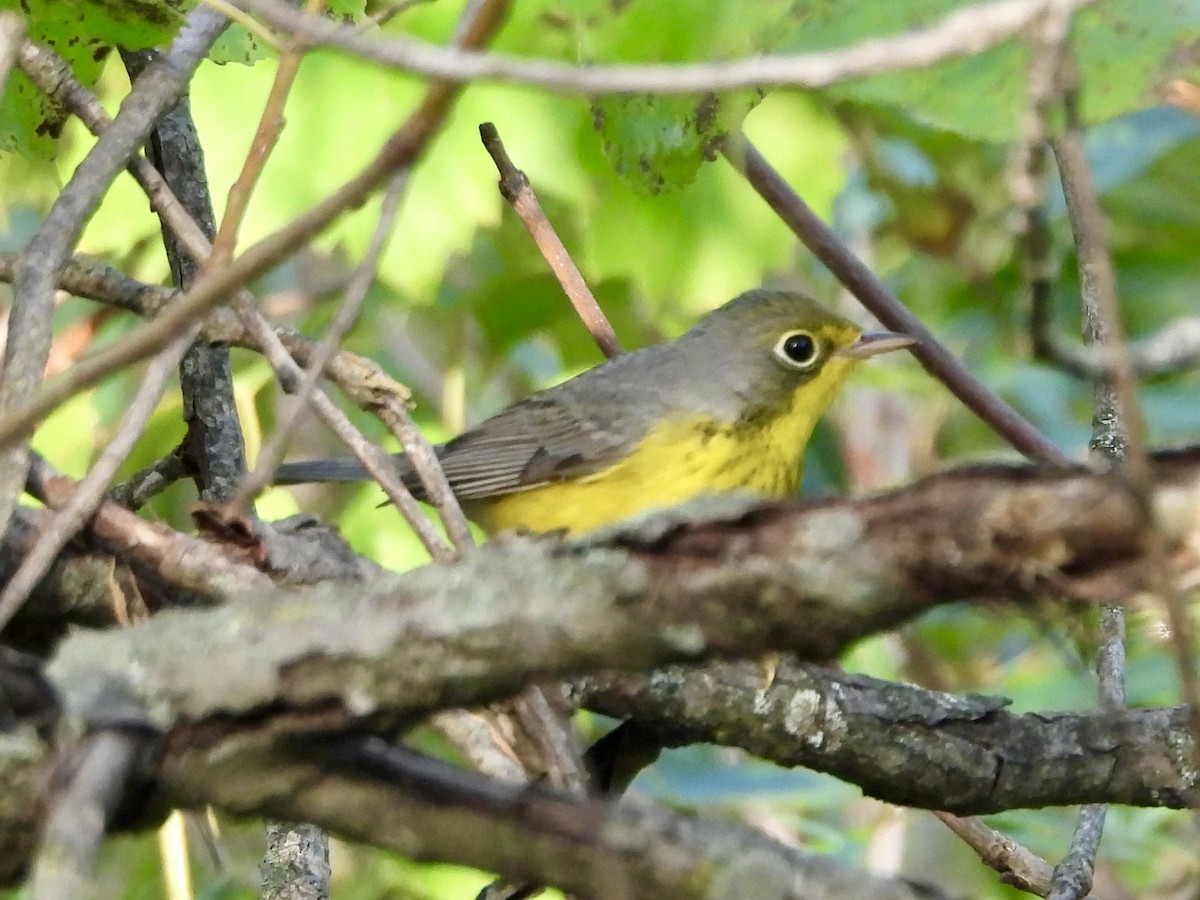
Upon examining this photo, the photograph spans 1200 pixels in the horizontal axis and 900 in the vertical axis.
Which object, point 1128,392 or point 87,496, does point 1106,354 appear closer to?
point 1128,392

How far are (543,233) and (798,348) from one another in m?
1.57

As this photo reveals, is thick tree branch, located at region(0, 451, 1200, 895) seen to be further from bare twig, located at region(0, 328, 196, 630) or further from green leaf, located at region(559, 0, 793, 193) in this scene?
green leaf, located at region(559, 0, 793, 193)

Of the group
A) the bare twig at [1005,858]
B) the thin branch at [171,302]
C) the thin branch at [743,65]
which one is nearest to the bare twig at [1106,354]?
the thin branch at [743,65]

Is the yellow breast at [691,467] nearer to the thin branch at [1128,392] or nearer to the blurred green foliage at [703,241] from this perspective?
the blurred green foliage at [703,241]

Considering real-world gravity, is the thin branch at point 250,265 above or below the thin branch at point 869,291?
below

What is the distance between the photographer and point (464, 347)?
490 cm

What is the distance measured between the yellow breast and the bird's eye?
0.10m

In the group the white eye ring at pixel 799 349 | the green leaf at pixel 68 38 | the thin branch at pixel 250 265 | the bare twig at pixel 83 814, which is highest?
the white eye ring at pixel 799 349

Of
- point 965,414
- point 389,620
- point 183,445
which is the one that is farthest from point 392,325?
point 389,620

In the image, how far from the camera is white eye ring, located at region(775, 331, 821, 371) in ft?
14.5

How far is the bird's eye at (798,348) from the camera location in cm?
442

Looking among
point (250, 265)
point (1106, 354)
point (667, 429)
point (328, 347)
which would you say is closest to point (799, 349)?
point (667, 429)

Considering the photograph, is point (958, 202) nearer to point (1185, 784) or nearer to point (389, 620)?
point (1185, 784)

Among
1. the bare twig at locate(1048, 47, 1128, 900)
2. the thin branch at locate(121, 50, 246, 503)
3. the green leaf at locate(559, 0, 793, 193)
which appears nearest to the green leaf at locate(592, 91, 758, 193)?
the green leaf at locate(559, 0, 793, 193)
